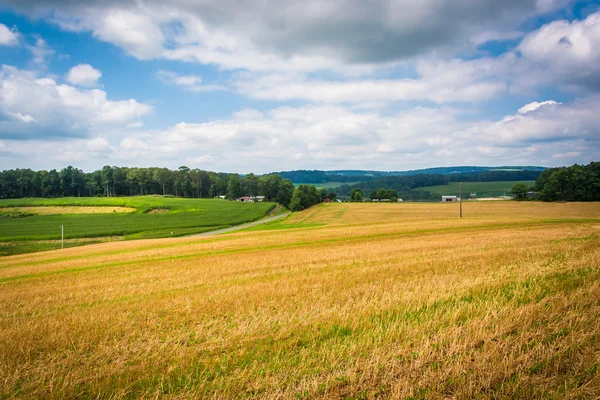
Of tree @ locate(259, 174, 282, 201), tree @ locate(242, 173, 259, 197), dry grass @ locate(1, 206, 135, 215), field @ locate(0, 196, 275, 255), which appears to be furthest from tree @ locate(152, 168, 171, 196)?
dry grass @ locate(1, 206, 135, 215)

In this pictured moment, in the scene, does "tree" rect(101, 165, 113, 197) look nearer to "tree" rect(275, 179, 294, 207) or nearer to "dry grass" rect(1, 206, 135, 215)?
"dry grass" rect(1, 206, 135, 215)

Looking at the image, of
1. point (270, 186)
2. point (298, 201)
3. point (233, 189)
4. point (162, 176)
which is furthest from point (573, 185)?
point (162, 176)

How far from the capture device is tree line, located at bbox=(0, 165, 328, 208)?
5822 inches

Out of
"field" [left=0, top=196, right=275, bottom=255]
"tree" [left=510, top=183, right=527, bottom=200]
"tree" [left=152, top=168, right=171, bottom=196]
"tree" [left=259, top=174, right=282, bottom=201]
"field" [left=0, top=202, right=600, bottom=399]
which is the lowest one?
"field" [left=0, top=196, right=275, bottom=255]

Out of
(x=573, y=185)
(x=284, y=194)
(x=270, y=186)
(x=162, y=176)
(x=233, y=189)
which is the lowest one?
(x=284, y=194)

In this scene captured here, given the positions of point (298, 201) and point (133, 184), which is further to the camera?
point (133, 184)

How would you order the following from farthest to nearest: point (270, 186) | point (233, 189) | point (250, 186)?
point (250, 186) < point (233, 189) < point (270, 186)

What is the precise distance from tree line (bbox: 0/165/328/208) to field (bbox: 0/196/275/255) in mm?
36933

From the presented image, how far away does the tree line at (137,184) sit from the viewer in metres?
148

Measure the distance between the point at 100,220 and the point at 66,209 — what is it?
2923 centimetres

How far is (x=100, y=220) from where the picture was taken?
3354 inches

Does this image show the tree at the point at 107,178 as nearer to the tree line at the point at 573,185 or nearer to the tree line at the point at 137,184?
the tree line at the point at 137,184

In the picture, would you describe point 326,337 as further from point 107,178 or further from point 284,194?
point 107,178

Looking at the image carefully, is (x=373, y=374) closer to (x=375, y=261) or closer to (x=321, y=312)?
(x=321, y=312)
